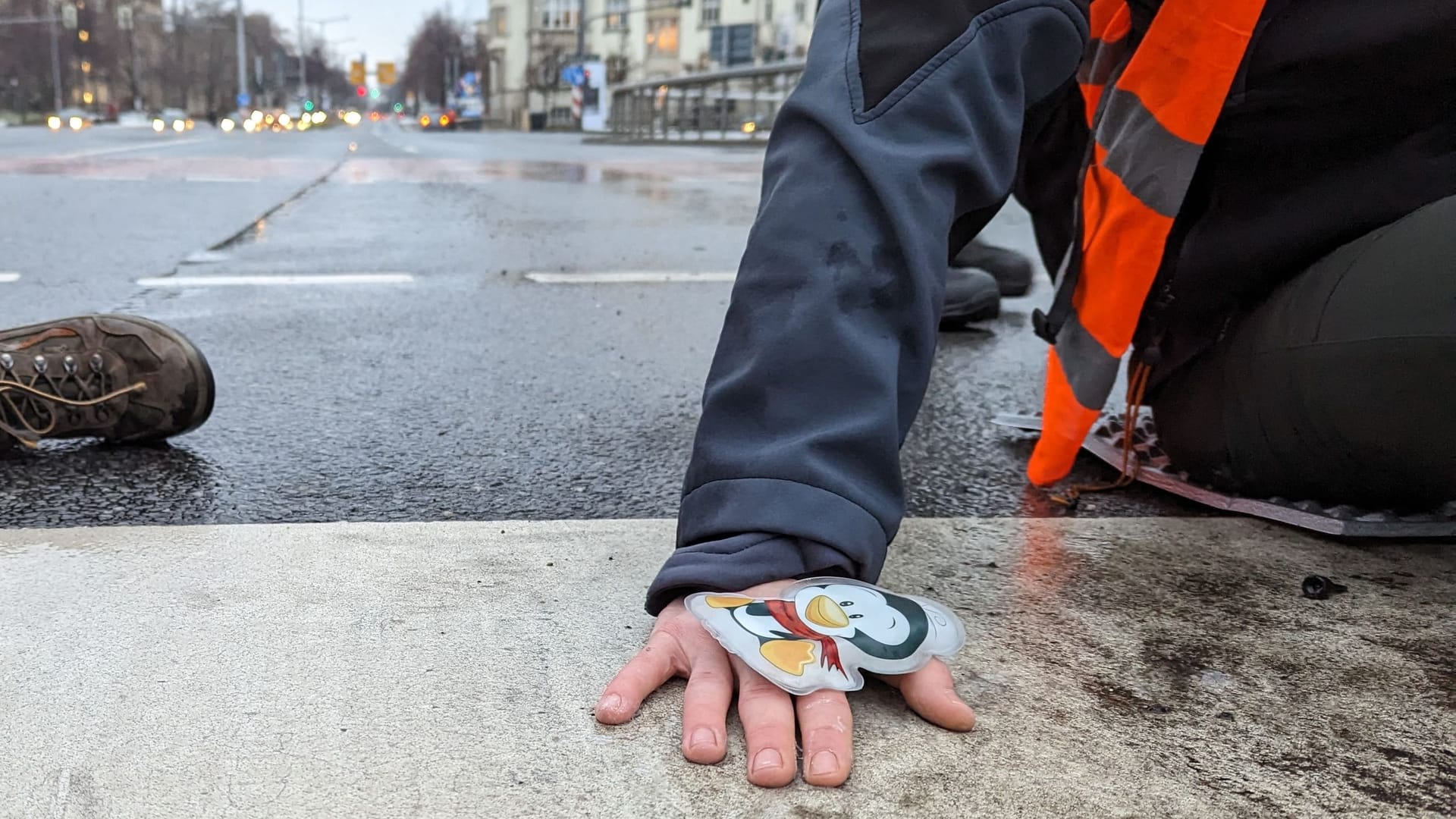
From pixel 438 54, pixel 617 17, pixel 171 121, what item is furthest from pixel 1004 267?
pixel 438 54

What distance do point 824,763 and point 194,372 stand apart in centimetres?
126

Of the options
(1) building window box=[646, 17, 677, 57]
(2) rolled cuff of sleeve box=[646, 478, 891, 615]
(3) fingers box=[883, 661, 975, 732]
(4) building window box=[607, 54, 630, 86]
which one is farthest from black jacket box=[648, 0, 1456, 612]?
(4) building window box=[607, 54, 630, 86]

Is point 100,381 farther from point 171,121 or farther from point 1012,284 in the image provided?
point 171,121

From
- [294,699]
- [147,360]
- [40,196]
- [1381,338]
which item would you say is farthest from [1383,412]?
[40,196]

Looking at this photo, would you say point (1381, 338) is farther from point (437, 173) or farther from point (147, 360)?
point (437, 173)

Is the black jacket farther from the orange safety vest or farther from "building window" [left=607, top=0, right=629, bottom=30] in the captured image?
"building window" [left=607, top=0, right=629, bottom=30]

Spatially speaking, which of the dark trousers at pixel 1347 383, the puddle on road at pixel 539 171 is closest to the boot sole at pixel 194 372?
Result: the dark trousers at pixel 1347 383

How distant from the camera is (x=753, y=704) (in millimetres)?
881

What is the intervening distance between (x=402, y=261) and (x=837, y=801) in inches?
136

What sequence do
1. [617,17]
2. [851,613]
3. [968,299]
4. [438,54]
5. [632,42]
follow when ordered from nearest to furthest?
1. [851,613]
2. [968,299]
3. [632,42]
4. [617,17]
5. [438,54]

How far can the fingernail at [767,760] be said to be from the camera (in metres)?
0.82

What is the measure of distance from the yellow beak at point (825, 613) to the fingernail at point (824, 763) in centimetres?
11

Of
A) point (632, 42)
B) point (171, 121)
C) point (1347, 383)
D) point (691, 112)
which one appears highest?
point (632, 42)

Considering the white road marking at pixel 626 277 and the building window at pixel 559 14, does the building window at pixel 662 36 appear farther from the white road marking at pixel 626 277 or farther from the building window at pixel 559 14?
the white road marking at pixel 626 277
